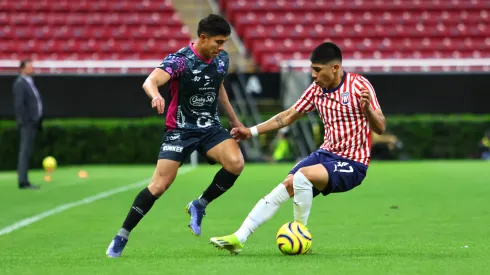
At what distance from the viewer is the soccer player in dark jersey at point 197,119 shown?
8.34 metres

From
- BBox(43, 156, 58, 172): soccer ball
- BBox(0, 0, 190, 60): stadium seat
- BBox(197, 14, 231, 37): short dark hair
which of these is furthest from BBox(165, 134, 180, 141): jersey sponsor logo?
BBox(0, 0, 190, 60): stadium seat

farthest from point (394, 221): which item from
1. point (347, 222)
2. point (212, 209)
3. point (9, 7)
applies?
point (9, 7)

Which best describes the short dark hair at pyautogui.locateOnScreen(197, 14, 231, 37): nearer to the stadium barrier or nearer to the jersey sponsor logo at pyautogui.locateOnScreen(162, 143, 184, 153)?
the jersey sponsor logo at pyautogui.locateOnScreen(162, 143, 184, 153)

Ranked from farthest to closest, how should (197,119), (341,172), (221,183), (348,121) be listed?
(221,183) → (197,119) → (348,121) → (341,172)

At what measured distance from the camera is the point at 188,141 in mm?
8633

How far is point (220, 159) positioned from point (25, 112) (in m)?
8.44

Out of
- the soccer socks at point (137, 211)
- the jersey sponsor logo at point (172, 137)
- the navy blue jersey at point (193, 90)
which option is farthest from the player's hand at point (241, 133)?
the soccer socks at point (137, 211)

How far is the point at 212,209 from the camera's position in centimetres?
1277

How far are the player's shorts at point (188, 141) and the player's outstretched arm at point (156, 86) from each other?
617mm

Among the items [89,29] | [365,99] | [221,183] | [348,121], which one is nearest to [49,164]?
[89,29]

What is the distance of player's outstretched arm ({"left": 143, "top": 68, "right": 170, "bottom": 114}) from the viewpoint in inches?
294

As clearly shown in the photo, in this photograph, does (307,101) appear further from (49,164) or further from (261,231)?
(49,164)

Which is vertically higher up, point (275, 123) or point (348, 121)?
point (348, 121)

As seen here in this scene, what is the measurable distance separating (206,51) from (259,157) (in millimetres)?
16277
